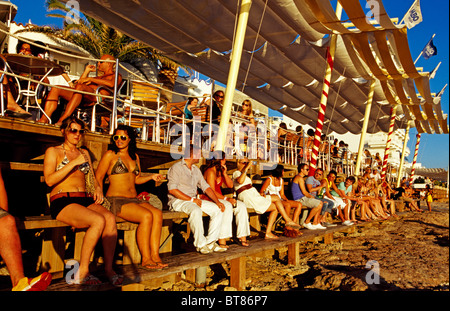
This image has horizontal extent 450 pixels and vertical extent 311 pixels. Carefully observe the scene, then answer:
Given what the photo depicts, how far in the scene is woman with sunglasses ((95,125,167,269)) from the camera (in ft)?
14.3

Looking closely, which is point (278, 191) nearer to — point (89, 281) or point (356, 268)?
point (356, 268)

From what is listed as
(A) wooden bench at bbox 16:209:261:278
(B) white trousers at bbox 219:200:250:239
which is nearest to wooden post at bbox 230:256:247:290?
(B) white trousers at bbox 219:200:250:239

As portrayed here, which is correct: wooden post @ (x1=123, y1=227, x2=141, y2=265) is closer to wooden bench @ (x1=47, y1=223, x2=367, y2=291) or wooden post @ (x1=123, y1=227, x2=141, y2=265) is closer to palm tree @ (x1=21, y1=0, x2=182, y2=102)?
wooden bench @ (x1=47, y1=223, x2=367, y2=291)

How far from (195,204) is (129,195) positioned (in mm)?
1032

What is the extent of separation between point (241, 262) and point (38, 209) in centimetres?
387

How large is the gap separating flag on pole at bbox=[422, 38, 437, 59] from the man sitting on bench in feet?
32.7

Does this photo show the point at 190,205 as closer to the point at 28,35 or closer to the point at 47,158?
the point at 47,158

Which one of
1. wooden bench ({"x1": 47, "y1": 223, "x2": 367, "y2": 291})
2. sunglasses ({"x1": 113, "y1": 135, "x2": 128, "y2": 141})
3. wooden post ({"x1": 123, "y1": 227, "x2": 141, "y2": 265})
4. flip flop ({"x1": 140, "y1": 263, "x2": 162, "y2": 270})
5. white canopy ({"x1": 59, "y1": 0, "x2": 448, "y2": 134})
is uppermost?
white canopy ({"x1": 59, "y1": 0, "x2": 448, "y2": 134})

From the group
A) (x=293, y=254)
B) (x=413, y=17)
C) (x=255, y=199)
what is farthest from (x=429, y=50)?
(x=293, y=254)

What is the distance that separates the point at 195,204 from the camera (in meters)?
5.31

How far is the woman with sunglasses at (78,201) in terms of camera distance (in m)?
3.66

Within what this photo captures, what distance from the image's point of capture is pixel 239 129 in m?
9.29

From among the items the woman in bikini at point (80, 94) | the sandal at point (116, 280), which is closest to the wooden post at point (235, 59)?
the woman in bikini at point (80, 94)

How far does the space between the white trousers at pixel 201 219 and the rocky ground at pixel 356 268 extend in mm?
692
